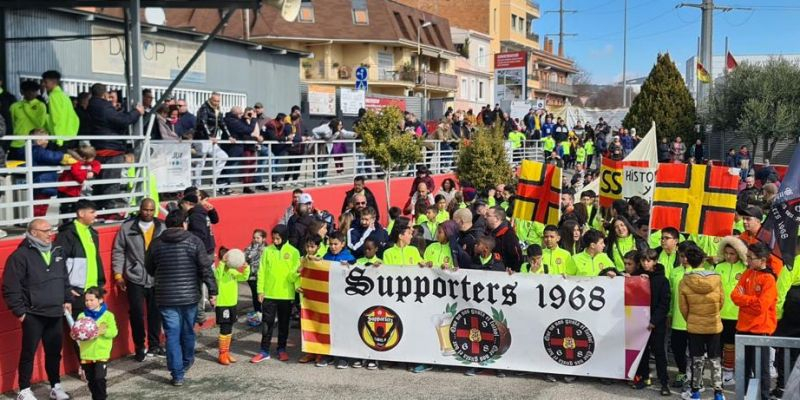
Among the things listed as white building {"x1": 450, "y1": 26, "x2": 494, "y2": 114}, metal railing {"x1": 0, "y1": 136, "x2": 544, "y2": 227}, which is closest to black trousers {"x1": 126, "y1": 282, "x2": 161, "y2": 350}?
metal railing {"x1": 0, "y1": 136, "x2": 544, "y2": 227}

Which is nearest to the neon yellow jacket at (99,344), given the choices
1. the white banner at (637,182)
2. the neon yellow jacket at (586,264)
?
the neon yellow jacket at (586,264)

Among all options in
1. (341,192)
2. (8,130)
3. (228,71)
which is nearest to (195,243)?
(8,130)

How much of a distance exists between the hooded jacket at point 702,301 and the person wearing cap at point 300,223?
16.9 ft

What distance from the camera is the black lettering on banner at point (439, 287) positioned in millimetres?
9750

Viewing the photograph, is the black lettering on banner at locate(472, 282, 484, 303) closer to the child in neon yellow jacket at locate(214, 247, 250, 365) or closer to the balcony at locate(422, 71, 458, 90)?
the child in neon yellow jacket at locate(214, 247, 250, 365)

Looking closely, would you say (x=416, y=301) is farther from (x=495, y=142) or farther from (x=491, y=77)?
(x=491, y=77)

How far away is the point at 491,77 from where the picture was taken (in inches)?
3214

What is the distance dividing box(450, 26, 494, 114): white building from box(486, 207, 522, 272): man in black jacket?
62.7 m

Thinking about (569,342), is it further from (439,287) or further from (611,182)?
(611,182)

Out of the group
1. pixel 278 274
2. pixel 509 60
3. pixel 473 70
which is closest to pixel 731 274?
pixel 278 274

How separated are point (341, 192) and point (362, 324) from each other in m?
9.22

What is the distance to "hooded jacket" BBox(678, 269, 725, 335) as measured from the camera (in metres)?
8.62

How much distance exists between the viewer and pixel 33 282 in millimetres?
8320

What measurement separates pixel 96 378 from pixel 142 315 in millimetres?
1924
